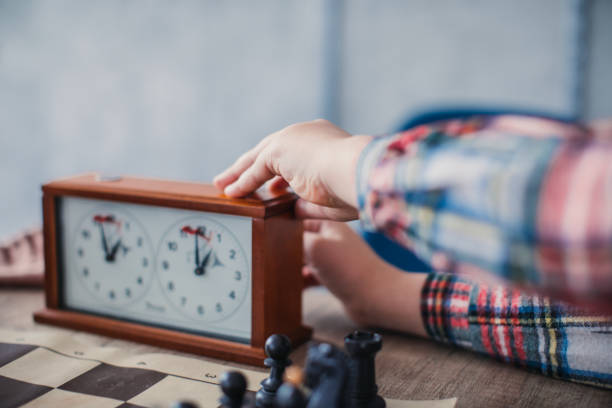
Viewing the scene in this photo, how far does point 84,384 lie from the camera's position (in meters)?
0.79

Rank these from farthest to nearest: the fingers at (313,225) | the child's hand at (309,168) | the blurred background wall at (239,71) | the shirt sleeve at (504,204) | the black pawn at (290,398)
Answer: the blurred background wall at (239,71) < the fingers at (313,225) < the child's hand at (309,168) < the black pawn at (290,398) < the shirt sleeve at (504,204)

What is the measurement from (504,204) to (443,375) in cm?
44

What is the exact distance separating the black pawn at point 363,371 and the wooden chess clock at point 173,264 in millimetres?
193

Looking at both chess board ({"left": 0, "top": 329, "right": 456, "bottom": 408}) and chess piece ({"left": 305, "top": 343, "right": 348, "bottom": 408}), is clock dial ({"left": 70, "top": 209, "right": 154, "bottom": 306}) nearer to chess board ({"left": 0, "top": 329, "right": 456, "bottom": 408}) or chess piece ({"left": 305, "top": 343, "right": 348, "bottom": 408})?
chess board ({"left": 0, "top": 329, "right": 456, "bottom": 408})

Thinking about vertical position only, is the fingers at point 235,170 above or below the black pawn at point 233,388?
above

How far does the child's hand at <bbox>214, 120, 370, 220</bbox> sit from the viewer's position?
2.27 ft

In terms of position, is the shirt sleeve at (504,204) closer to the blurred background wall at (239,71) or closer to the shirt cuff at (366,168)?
the shirt cuff at (366,168)

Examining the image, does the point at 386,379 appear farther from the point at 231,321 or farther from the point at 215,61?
the point at 215,61

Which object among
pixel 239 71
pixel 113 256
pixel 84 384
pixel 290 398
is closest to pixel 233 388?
pixel 290 398

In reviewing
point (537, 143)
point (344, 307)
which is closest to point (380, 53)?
point (344, 307)

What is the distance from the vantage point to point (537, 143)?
1.71 feet

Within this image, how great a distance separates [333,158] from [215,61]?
10.8 feet

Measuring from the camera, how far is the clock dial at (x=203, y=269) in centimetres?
92

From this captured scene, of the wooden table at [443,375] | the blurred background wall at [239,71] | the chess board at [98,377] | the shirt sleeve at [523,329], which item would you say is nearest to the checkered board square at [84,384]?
the chess board at [98,377]
